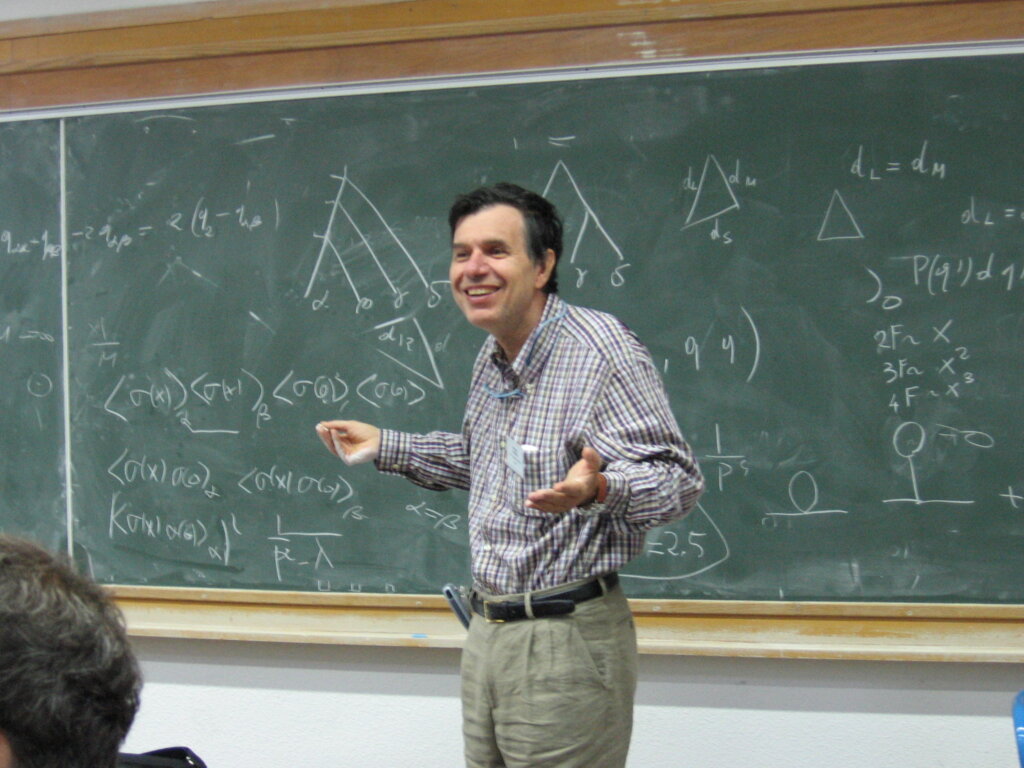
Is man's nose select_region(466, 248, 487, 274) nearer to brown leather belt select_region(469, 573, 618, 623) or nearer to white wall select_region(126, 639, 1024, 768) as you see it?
brown leather belt select_region(469, 573, 618, 623)

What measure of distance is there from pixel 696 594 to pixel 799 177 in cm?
111

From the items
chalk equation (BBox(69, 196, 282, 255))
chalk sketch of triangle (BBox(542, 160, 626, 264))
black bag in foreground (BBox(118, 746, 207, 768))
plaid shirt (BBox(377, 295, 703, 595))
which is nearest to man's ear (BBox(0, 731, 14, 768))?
black bag in foreground (BBox(118, 746, 207, 768))

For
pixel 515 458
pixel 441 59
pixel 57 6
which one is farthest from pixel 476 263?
pixel 57 6

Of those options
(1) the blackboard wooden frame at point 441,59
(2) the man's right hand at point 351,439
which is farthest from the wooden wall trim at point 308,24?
(2) the man's right hand at point 351,439

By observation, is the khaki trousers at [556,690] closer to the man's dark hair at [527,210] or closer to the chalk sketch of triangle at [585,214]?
the man's dark hair at [527,210]

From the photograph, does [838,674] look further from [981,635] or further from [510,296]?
[510,296]

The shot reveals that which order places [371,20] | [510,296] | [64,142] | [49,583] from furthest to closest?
1. [64,142]
2. [371,20]
3. [510,296]
4. [49,583]

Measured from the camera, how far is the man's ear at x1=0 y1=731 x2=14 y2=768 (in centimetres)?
82

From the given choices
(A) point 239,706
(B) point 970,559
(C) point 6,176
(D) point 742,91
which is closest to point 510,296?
(D) point 742,91

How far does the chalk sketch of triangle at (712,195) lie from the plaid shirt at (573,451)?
872 millimetres

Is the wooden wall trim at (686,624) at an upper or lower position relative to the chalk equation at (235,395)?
lower

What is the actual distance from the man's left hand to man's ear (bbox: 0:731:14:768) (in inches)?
30.1

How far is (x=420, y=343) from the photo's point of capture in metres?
2.60

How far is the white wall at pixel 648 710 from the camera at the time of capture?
93.6 inches
